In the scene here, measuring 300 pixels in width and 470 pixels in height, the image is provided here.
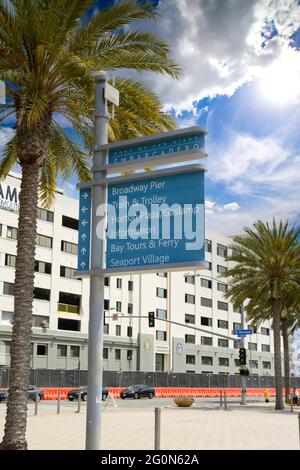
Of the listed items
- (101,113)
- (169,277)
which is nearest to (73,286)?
(169,277)

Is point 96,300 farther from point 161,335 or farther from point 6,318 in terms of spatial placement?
point 161,335

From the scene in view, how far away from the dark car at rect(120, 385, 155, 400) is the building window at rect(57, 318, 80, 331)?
39.5ft

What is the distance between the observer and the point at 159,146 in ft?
32.8

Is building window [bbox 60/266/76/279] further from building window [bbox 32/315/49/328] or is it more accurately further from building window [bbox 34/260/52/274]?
building window [bbox 32/315/49/328]

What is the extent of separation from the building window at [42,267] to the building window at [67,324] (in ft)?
17.2

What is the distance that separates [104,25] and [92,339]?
7.93m

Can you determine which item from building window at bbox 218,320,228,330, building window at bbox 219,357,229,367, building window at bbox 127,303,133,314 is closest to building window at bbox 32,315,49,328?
building window at bbox 127,303,133,314

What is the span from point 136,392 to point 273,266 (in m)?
20.5

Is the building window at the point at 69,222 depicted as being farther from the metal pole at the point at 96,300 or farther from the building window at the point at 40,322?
the metal pole at the point at 96,300

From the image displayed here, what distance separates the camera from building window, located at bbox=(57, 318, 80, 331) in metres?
61.7

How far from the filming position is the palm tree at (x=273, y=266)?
37.5m

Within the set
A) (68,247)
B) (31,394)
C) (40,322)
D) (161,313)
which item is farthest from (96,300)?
(161,313)

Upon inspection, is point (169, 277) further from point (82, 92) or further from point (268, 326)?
point (82, 92)
